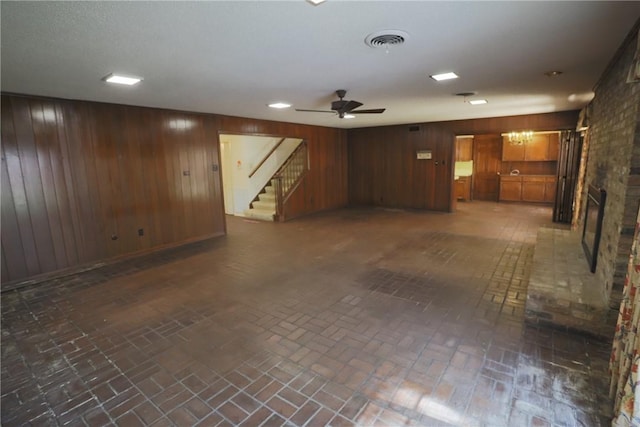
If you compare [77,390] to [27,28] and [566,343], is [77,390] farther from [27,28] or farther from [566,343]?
[566,343]

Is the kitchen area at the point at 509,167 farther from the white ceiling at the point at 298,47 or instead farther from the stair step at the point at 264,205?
the white ceiling at the point at 298,47

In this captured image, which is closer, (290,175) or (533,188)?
(290,175)

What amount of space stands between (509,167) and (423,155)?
351 centimetres

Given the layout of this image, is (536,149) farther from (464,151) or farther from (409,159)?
(409,159)

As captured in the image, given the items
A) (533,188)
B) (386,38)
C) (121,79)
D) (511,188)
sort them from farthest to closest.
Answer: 1. (511,188)
2. (533,188)
3. (121,79)
4. (386,38)

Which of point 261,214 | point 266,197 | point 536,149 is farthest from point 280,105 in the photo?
point 536,149

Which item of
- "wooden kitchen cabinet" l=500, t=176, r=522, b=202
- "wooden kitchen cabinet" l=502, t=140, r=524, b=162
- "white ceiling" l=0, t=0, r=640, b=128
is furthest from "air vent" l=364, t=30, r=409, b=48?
"wooden kitchen cabinet" l=500, t=176, r=522, b=202

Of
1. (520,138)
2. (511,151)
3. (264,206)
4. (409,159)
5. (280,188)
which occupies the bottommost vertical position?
(264,206)

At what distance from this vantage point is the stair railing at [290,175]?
794 centimetres

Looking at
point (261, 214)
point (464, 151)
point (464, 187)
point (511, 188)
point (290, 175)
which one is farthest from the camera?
point (464, 151)

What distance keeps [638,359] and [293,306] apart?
8.57 ft

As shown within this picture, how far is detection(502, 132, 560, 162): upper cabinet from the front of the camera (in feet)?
30.6

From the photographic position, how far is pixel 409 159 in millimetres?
9023

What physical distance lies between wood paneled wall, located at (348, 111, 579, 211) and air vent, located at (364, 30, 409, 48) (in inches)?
247
